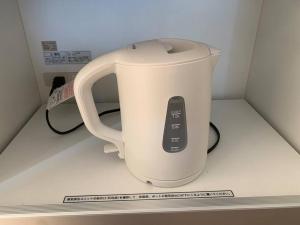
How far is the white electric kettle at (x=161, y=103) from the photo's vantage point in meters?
0.38

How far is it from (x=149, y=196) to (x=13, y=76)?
45 centimetres

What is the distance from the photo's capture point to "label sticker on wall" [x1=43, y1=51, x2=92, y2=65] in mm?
735

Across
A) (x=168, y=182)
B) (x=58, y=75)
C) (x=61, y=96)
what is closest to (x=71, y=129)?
(x=61, y=96)

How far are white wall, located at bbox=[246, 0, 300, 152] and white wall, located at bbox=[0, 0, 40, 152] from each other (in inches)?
25.1

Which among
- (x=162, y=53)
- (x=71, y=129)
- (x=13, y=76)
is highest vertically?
(x=162, y=53)

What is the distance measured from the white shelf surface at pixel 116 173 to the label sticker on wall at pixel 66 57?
0.20m

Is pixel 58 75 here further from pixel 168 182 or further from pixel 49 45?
pixel 168 182

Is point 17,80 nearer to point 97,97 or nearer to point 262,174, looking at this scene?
point 97,97

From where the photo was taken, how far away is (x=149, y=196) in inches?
17.3

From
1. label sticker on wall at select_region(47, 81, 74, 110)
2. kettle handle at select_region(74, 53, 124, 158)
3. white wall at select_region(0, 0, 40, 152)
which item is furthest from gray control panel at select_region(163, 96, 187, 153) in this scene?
white wall at select_region(0, 0, 40, 152)

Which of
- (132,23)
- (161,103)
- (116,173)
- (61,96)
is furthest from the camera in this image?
(132,23)

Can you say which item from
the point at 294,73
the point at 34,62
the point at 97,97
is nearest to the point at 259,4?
the point at 294,73

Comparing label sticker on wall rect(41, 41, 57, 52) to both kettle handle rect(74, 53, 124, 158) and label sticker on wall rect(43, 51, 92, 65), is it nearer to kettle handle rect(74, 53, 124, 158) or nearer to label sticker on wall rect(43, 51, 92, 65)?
label sticker on wall rect(43, 51, 92, 65)

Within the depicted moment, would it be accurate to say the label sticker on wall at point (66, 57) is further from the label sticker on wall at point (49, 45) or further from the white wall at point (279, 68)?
the white wall at point (279, 68)
